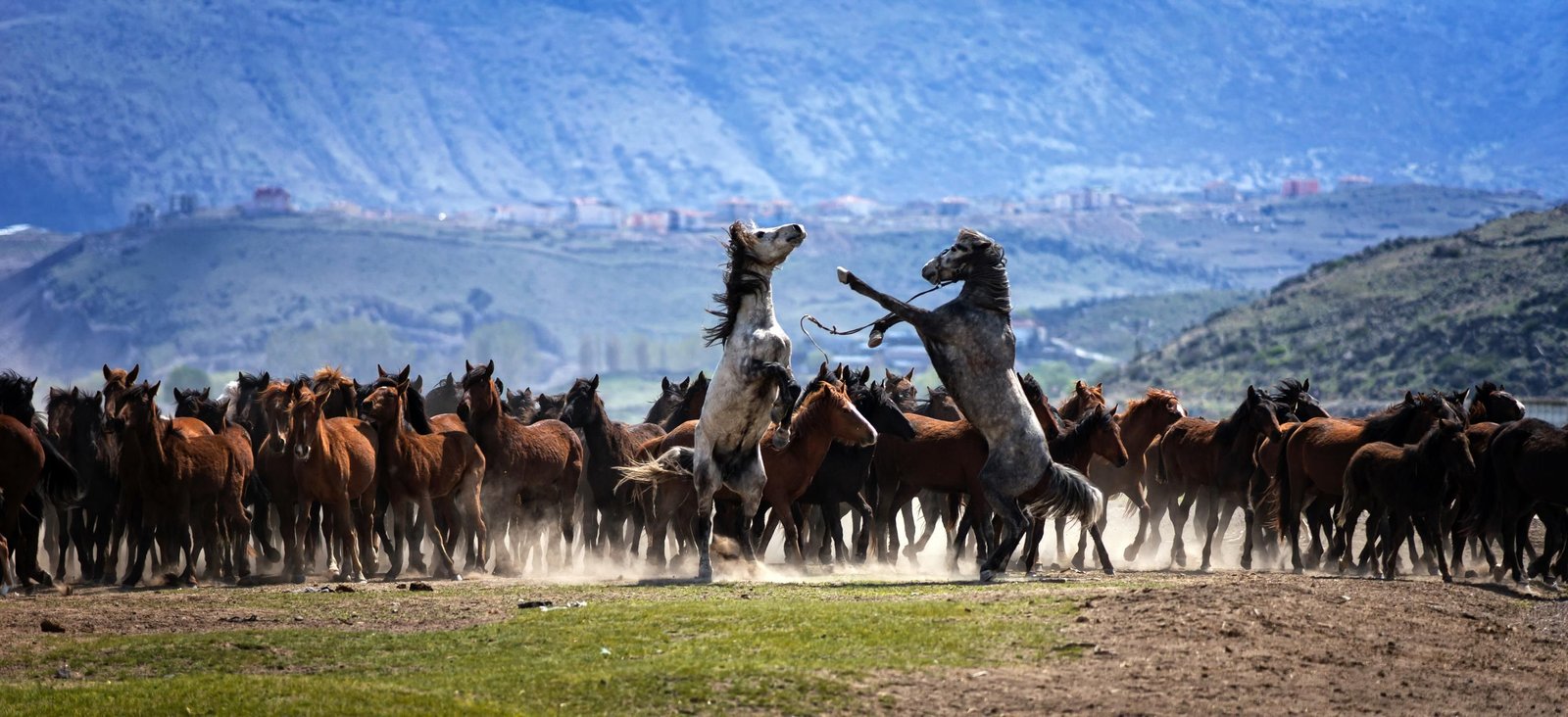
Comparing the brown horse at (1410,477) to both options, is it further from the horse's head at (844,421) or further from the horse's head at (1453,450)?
the horse's head at (844,421)

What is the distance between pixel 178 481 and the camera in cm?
2102

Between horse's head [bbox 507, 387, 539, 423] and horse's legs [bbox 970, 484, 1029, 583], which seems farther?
horse's head [bbox 507, 387, 539, 423]

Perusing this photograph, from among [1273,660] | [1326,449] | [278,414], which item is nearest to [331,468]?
[278,414]

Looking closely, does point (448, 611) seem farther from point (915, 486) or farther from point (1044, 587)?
point (915, 486)

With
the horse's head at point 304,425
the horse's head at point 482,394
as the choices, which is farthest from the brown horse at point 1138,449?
the horse's head at point 304,425

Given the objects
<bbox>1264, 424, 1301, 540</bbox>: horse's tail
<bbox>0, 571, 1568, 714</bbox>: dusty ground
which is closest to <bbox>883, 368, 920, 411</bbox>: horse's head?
<bbox>1264, 424, 1301, 540</bbox>: horse's tail

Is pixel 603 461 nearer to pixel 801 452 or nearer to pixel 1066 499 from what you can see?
pixel 801 452

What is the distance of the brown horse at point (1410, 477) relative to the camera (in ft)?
69.2

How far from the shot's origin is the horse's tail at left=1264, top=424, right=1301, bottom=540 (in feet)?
77.0

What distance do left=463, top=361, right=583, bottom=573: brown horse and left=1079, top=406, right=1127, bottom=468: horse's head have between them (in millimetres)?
6184

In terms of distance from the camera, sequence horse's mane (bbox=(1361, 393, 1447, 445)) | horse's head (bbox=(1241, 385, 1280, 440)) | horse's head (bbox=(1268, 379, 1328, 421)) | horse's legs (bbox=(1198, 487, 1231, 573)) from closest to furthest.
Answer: horse's mane (bbox=(1361, 393, 1447, 445)) < horse's legs (bbox=(1198, 487, 1231, 573)) < horse's head (bbox=(1241, 385, 1280, 440)) < horse's head (bbox=(1268, 379, 1328, 421))

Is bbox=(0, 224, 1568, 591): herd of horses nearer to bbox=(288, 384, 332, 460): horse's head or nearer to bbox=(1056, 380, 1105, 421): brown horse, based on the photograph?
bbox=(288, 384, 332, 460): horse's head

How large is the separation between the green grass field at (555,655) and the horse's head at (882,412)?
507 cm

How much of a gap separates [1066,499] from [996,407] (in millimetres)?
1126
